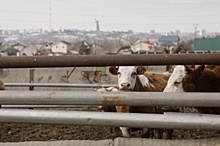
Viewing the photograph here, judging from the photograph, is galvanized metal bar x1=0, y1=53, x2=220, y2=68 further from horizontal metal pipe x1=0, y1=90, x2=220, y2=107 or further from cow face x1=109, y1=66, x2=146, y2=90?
cow face x1=109, y1=66, x2=146, y2=90

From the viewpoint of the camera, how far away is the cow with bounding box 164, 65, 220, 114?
6602 mm

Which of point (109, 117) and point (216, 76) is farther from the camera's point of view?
point (216, 76)

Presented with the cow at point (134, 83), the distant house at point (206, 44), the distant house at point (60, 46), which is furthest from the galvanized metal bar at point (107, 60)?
the distant house at point (60, 46)

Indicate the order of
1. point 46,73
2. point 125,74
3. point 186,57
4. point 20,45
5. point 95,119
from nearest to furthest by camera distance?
point 95,119, point 186,57, point 125,74, point 46,73, point 20,45

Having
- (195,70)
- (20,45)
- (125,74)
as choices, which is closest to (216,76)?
(195,70)

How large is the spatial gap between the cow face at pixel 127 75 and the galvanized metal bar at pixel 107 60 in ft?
12.3

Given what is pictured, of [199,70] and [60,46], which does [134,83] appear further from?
[60,46]

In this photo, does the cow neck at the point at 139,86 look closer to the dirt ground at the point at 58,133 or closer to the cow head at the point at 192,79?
the dirt ground at the point at 58,133

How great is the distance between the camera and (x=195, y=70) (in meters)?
6.74

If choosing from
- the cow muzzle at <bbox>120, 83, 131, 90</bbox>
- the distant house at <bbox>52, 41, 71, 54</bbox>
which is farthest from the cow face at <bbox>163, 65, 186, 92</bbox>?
the distant house at <bbox>52, 41, 71, 54</bbox>

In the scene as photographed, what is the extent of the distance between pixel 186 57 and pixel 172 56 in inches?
4.6

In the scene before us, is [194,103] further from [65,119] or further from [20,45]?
[20,45]

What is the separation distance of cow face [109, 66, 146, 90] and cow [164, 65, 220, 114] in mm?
764

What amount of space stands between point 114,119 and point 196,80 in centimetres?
397
